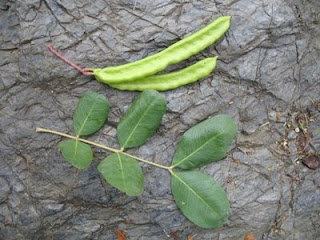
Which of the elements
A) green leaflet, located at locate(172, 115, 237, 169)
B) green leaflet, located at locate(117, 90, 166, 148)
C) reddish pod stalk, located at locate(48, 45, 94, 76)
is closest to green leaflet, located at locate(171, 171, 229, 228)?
green leaflet, located at locate(172, 115, 237, 169)

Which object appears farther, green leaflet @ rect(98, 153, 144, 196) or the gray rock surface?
the gray rock surface

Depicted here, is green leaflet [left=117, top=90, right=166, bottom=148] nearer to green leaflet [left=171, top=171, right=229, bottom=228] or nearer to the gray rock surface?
the gray rock surface

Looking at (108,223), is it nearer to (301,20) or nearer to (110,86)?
(110,86)

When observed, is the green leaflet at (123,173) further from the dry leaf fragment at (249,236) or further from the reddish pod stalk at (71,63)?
the dry leaf fragment at (249,236)

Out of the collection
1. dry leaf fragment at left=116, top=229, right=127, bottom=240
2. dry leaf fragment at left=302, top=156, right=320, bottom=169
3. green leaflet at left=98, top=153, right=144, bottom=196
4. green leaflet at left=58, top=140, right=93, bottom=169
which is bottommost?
dry leaf fragment at left=116, top=229, right=127, bottom=240

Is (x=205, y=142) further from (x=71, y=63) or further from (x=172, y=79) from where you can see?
(x=71, y=63)

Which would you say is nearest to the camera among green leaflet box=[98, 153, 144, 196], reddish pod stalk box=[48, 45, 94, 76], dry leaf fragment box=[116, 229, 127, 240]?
green leaflet box=[98, 153, 144, 196]
